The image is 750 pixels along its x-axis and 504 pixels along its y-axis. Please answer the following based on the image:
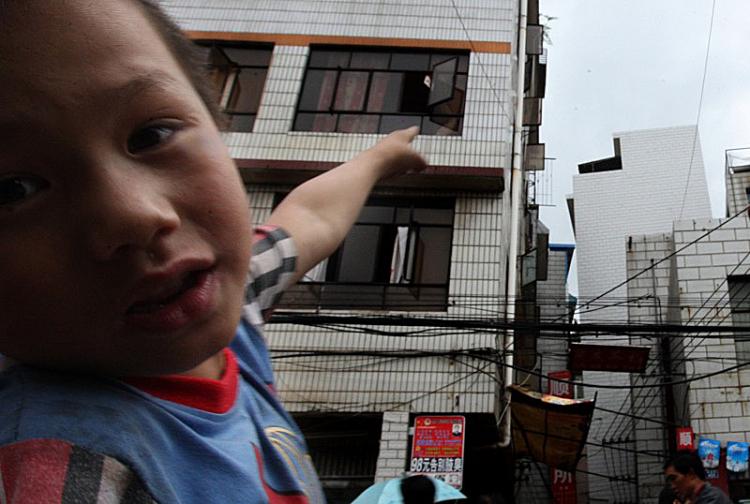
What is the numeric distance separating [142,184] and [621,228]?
2004cm

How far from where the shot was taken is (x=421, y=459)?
775cm

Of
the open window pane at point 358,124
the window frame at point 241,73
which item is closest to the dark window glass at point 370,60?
the open window pane at point 358,124

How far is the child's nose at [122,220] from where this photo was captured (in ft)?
1.83

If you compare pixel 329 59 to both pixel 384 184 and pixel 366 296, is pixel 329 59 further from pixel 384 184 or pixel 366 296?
pixel 366 296

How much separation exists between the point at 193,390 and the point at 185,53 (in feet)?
1.28

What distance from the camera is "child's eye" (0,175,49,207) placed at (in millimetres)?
550

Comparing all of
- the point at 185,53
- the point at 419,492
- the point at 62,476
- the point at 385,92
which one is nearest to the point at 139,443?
the point at 62,476

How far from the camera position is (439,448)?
774 cm

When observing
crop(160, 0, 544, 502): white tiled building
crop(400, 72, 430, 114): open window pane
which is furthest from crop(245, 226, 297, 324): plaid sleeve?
crop(400, 72, 430, 114): open window pane

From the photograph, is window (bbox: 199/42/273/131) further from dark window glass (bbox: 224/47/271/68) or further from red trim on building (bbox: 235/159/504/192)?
red trim on building (bbox: 235/159/504/192)

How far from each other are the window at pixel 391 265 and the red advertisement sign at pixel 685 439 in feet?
12.8

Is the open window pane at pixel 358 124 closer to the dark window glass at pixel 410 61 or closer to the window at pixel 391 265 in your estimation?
the dark window glass at pixel 410 61

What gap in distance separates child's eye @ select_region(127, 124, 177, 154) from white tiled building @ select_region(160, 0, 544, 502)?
6.94m

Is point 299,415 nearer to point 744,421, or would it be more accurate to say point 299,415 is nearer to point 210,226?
point 744,421
